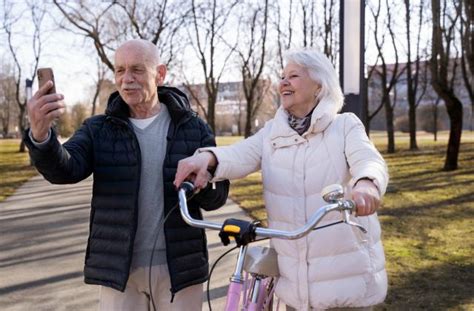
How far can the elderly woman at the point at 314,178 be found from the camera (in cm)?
216

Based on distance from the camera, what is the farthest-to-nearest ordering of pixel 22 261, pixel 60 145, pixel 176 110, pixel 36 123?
pixel 22 261 → pixel 176 110 → pixel 60 145 → pixel 36 123

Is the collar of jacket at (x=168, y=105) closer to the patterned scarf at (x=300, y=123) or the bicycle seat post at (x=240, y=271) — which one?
the patterned scarf at (x=300, y=123)

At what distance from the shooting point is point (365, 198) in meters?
1.78

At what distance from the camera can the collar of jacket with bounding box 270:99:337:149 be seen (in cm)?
217

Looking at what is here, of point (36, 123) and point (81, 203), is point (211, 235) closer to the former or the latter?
point (81, 203)

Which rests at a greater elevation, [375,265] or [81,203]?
[375,265]

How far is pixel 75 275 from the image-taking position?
568 centimetres

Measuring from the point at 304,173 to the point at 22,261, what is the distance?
507 centimetres

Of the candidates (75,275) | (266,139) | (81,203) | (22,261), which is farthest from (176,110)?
(81,203)

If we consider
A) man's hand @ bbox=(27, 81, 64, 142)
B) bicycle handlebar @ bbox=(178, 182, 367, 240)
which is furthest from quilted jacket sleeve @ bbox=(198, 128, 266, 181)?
man's hand @ bbox=(27, 81, 64, 142)

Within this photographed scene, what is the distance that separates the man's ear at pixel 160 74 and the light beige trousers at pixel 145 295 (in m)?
0.86

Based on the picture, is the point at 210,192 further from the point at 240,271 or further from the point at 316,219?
the point at 316,219

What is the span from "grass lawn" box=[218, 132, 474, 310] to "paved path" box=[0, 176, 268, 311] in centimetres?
168

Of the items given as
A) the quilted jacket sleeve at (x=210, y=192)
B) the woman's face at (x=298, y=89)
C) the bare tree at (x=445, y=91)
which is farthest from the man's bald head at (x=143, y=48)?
the bare tree at (x=445, y=91)
